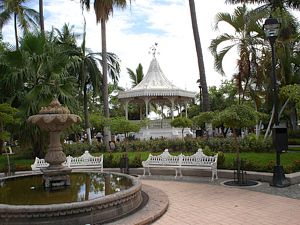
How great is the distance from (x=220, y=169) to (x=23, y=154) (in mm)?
12227

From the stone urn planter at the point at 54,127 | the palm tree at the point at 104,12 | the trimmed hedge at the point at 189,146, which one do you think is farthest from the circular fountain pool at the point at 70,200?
the palm tree at the point at 104,12

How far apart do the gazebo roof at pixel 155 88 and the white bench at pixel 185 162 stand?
15.0 metres

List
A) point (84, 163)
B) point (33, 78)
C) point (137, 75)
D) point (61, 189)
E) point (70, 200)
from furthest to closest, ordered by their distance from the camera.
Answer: point (137, 75)
point (33, 78)
point (84, 163)
point (61, 189)
point (70, 200)

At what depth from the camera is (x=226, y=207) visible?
A: 8312 mm

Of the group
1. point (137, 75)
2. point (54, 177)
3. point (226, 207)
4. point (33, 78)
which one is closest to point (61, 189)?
point (54, 177)

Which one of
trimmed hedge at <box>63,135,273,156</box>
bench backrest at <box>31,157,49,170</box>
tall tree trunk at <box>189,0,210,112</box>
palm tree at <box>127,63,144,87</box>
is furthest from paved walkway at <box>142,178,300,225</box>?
palm tree at <box>127,63,144,87</box>

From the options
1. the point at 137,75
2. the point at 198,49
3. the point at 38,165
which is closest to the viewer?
the point at 38,165

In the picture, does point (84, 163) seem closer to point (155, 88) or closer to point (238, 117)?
point (238, 117)

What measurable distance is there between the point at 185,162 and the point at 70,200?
6052 millimetres

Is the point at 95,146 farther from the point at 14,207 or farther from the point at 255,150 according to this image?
the point at 14,207

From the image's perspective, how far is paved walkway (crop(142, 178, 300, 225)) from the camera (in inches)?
284

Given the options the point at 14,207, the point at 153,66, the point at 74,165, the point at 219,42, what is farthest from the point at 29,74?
the point at 153,66

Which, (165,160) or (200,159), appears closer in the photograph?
(200,159)

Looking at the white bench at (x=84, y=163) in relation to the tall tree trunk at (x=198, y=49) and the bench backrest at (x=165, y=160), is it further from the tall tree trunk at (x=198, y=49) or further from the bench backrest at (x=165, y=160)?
the tall tree trunk at (x=198, y=49)
